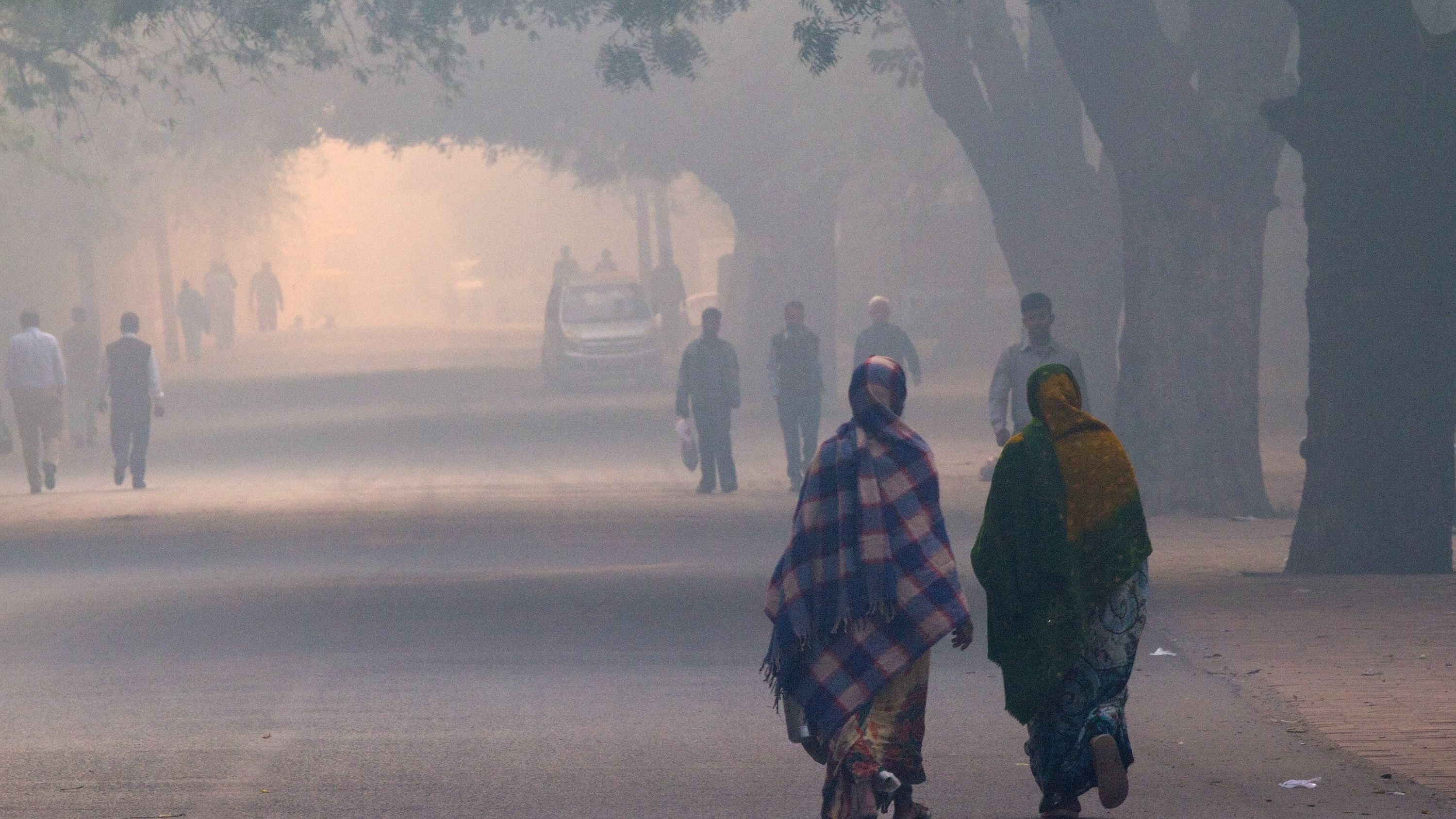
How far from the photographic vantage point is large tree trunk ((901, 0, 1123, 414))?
729 inches

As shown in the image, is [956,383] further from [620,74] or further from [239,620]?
[239,620]

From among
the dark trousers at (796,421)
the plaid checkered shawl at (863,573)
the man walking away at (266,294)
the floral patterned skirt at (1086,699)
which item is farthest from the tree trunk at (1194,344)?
the man walking away at (266,294)

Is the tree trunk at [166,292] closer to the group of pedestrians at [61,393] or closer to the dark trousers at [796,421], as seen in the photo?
the group of pedestrians at [61,393]

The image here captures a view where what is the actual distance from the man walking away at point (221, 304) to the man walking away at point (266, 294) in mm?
8094

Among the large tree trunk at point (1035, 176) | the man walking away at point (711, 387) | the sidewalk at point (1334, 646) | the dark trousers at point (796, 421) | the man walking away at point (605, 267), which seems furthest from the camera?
the man walking away at point (605, 267)

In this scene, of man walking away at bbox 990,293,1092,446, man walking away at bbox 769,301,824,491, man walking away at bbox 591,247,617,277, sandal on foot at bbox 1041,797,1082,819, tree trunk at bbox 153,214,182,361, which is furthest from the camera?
tree trunk at bbox 153,214,182,361

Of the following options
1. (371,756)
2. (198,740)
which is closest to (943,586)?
(371,756)

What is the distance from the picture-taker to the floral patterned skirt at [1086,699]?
641 cm

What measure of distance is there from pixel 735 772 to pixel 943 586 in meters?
1.39

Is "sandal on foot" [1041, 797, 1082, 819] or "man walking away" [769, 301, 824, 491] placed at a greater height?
"man walking away" [769, 301, 824, 491]

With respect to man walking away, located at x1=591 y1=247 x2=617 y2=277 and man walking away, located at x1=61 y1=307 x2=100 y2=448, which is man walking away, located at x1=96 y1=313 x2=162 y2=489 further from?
man walking away, located at x1=591 y1=247 x2=617 y2=277

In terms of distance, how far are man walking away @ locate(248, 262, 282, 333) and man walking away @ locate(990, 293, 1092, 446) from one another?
58.1m

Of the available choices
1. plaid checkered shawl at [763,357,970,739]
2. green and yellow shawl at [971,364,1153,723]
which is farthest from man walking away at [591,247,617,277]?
plaid checkered shawl at [763,357,970,739]

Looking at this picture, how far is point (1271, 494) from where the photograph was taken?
18.3 m
